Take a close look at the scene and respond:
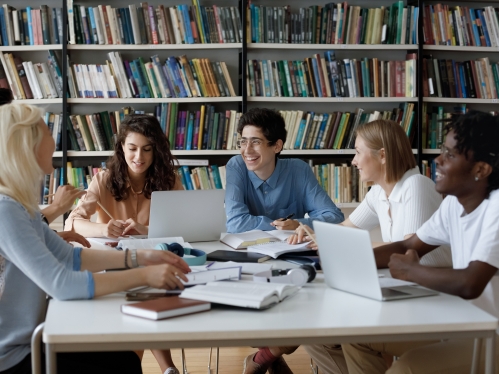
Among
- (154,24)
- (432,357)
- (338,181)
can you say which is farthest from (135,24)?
(432,357)

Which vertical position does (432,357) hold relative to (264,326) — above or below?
below

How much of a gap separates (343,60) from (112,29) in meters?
1.51

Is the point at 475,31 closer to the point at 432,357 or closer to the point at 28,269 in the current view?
the point at 432,357

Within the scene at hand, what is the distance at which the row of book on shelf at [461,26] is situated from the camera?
13.9 feet

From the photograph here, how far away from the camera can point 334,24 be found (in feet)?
13.7

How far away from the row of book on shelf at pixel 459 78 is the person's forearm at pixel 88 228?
255 centimetres

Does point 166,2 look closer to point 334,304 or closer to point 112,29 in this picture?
point 112,29

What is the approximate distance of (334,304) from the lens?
61.8 inches

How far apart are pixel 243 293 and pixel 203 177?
2728 millimetres

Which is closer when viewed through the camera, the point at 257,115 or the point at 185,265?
the point at 185,265

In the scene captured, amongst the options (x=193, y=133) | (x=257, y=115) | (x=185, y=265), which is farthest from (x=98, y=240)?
(x=193, y=133)

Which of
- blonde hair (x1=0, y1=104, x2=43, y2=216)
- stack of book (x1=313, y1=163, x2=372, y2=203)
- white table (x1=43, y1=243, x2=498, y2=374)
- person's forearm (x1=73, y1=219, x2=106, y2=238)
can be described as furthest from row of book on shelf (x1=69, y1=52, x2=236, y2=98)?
white table (x1=43, y1=243, x2=498, y2=374)

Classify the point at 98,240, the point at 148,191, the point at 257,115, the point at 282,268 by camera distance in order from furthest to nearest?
the point at 257,115
the point at 148,191
the point at 98,240
the point at 282,268

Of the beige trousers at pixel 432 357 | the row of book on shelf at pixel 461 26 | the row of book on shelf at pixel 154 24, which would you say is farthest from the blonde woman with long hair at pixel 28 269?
the row of book on shelf at pixel 461 26
